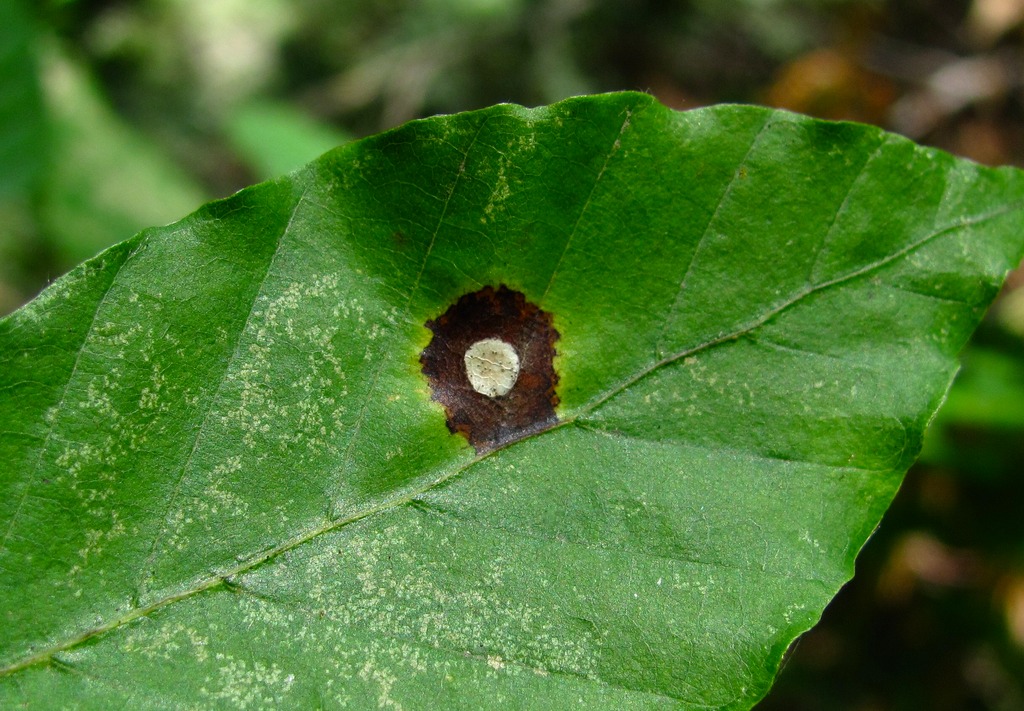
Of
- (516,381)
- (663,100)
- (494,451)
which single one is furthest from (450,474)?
(663,100)

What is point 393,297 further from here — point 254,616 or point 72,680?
point 72,680

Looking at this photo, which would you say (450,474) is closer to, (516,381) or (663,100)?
(516,381)

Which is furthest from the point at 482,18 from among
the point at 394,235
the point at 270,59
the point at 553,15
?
the point at 394,235

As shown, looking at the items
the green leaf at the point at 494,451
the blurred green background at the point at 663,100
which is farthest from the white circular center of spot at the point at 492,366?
the blurred green background at the point at 663,100

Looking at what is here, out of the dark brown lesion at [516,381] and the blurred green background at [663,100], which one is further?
the blurred green background at [663,100]

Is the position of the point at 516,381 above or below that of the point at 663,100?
below

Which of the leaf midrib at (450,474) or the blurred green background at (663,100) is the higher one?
the blurred green background at (663,100)

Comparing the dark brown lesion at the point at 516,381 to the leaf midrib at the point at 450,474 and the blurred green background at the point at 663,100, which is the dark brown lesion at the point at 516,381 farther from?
the blurred green background at the point at 663,100
